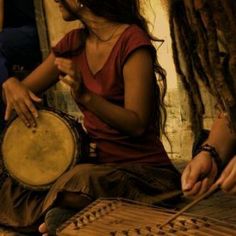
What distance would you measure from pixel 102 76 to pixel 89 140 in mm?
303

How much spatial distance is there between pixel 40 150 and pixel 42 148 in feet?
0.05

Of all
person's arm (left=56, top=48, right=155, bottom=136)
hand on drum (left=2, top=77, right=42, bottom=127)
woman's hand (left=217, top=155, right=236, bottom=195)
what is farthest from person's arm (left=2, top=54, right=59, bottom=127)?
woman's hand (left=217, top=155, right=236, bottom=195)

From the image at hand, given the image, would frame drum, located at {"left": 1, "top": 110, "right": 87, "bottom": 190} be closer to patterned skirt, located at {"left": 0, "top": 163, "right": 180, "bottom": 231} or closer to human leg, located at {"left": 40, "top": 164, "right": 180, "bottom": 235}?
patterned skirt, located at {"left": 0, "top": 163, "right": 180, "bottom": 231}

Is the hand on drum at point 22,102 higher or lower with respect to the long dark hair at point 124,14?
lower

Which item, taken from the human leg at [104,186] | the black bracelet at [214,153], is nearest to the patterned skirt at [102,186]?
the human leg at [104,186]

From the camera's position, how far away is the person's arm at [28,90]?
3799 mm

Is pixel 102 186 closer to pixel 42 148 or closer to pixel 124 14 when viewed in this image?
pixel 42 148

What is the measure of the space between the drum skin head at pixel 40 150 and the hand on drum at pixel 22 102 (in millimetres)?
36

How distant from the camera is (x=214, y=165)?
8.84 ft

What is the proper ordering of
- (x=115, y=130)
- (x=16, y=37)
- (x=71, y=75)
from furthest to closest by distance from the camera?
(x=16, y=37) < (x=115, y=130) < (x=71, y=75)

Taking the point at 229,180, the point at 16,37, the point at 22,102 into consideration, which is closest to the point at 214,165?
the point at 229,180

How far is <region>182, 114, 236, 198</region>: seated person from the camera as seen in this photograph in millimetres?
2279

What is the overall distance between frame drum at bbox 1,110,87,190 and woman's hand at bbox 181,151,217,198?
3.32 feet

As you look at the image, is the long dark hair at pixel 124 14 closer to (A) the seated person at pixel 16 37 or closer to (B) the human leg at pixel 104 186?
(B) the human leg at pixel 104 186
